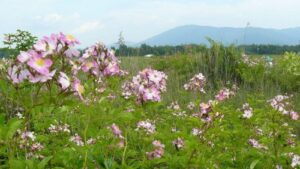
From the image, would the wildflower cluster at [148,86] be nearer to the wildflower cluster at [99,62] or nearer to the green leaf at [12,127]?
the wildflower cluster at [99,62]

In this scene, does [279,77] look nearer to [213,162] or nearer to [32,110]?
[213,162]

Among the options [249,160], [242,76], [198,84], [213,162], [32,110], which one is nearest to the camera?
[32,110]

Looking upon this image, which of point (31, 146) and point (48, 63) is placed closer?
point (48, 63)

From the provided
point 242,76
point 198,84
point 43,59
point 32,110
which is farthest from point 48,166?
point 242,76

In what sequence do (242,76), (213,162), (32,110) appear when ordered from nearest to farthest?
(32,110), (213,162), (242,76)

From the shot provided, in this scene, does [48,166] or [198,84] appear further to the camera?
[198,84]

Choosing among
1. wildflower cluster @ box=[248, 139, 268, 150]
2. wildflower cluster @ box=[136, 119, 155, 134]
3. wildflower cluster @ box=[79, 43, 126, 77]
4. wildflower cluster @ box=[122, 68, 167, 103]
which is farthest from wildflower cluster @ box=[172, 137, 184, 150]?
wildflower cluster @ box=[79, 43, 126, 77]

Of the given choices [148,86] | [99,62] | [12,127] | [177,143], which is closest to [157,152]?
[177,143]

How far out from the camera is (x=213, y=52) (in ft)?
38.2

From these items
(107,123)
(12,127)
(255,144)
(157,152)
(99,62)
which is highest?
(99,62)

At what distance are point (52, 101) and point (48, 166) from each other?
4.14 ft

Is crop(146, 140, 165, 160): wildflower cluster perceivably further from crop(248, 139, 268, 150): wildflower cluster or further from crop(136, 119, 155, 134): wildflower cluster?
crop(248, 139, 268, 150): wildflower cluster

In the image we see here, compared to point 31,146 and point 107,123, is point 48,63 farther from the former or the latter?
point 31,146

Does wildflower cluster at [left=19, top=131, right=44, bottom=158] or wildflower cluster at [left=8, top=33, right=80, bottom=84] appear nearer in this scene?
wildflower cluster at [left=8, top=33, right=80, bottom=84]
